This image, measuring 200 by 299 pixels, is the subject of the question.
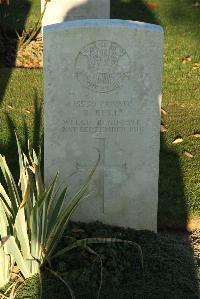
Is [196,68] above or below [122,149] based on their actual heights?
above

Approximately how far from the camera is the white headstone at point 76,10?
23.9 ft

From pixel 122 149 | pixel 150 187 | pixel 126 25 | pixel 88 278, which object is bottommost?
pixel 88 278

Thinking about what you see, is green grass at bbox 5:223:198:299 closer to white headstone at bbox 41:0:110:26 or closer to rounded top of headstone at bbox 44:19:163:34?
rounded top of headstone at bbox 44:19:163:34

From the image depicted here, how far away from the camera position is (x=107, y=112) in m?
3.89

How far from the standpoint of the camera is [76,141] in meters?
3.96

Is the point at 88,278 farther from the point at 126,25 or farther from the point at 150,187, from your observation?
the point at 126,25

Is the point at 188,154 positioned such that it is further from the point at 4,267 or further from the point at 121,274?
the point at 4,267

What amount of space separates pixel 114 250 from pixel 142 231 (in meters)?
0.52

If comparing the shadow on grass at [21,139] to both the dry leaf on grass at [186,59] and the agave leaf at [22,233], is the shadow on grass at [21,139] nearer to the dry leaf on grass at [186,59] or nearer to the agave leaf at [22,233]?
the agave leaf at [22,233]

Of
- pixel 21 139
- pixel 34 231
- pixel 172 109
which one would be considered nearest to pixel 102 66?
pixel 34 231

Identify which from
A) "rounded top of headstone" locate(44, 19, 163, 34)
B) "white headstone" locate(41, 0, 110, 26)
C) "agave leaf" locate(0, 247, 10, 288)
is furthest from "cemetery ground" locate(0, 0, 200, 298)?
"rounded top of headstone" locate(44, 19, 163, 34)

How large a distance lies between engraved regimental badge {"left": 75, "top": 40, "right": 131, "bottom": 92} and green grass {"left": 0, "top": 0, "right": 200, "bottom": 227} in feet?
4.40

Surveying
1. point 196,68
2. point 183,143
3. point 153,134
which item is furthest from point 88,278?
point 196,68

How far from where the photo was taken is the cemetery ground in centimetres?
354
